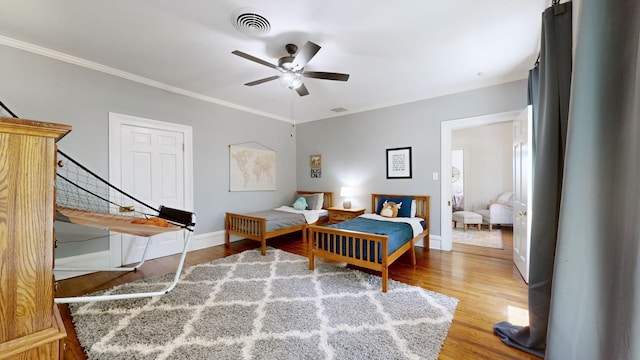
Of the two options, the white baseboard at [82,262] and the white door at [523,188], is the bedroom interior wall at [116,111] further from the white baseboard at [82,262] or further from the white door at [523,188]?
the white door at [523,188]

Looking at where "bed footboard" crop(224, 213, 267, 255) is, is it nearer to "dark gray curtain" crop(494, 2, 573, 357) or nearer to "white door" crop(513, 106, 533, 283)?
"dark gray curtain" crop(494, 2, 573, 357)

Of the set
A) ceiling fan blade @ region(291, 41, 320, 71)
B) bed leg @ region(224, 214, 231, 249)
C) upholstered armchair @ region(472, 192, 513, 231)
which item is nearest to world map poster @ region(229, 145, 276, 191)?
bed leg @ region(224, 214, 231, 249)

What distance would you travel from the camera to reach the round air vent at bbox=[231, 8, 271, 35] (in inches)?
82.8

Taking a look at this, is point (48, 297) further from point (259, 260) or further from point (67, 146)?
point (67, 146)

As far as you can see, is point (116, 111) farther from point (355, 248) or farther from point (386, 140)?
point (386, 140)

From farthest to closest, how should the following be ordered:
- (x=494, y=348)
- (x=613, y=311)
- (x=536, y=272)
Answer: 1. (x=494, y=348)
2. (x=536, y=272)
3. (x=613, y=311)

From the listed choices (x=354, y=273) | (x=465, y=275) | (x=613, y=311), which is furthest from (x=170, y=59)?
(x=465, y=275)

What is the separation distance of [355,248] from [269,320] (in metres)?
1.21

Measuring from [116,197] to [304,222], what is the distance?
2.75 meters

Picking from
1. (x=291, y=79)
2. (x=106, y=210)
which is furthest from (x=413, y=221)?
(x=106, y=210)

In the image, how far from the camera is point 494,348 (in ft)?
5.79

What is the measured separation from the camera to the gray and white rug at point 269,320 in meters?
1.72

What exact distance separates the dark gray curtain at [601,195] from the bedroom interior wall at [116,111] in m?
4.28

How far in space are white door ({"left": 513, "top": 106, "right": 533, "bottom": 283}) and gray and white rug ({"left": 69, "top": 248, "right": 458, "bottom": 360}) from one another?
127 centimetres
